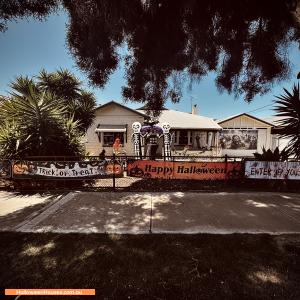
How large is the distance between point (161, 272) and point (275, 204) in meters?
4.87

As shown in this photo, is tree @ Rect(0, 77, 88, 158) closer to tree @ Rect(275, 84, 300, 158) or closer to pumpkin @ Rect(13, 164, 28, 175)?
pumpkin @ Rect(13, 164, 28, 175)

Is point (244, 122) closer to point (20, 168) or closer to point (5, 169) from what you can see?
point (20, 168)

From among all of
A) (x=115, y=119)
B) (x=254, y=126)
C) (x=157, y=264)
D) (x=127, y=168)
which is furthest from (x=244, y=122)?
(x=157, y=264)

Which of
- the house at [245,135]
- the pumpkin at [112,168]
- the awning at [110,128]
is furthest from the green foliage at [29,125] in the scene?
the house at [245,135]

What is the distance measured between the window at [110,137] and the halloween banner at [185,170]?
1176cm

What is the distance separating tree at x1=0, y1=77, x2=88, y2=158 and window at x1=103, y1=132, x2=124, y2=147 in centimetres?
1127

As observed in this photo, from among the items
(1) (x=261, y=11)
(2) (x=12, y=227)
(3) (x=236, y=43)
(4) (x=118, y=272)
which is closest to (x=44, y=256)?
(4) (x=118, y=272)

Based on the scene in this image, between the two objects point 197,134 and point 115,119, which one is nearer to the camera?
point 115,119

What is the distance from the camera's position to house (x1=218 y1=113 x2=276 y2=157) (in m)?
23.7

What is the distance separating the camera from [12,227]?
A: 5.22 meters

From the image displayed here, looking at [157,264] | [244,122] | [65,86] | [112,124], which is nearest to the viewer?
[157,264]

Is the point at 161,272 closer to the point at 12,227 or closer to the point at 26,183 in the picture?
the point at 12,227

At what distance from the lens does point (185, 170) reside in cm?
889

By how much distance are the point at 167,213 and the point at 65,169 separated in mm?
4413
